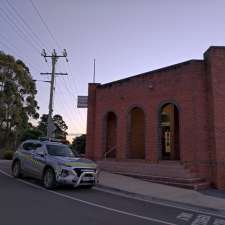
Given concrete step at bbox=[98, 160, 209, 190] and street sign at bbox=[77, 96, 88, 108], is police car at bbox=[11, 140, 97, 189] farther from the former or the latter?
street sign at bbox=[77, 96, 88, 108]

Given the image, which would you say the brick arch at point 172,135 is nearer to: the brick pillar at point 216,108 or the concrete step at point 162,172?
the concrete step at point 162,172

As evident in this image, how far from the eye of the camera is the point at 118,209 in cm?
829

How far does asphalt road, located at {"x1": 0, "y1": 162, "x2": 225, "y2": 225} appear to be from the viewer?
6681mm

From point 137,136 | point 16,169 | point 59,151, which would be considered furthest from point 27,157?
point 137,136

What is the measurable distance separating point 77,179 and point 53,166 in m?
1.11

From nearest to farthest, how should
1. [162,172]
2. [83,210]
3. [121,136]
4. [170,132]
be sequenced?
[83,210], [162,172], [121,136], [170,132]

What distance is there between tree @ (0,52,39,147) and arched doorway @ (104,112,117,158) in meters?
20.0

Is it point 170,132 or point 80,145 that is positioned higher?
point 170,132

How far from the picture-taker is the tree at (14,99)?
36281 millimetres

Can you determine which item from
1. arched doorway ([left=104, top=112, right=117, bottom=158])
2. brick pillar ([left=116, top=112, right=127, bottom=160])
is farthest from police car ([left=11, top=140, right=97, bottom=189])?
arched doorway ([left=104, top=112, right=117, bottom=158])

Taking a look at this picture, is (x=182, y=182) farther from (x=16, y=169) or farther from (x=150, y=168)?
(x=16, y=169)

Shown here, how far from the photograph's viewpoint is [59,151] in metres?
12.6

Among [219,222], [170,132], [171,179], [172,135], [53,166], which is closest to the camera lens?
[219,222]

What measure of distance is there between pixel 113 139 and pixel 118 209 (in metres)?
13.0
